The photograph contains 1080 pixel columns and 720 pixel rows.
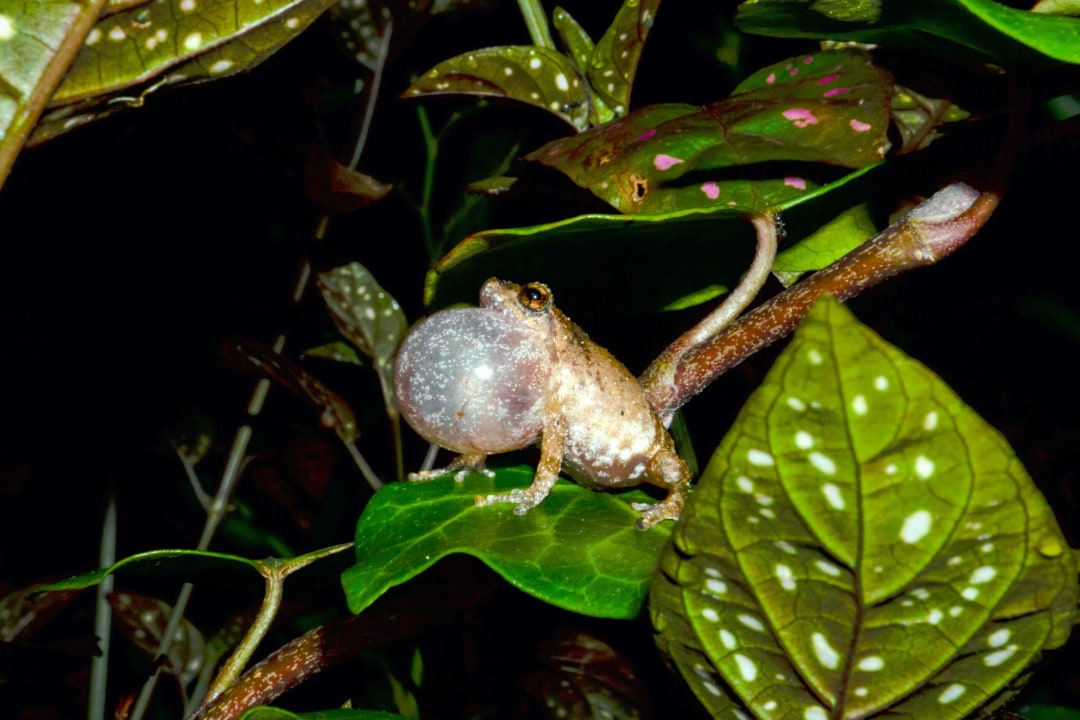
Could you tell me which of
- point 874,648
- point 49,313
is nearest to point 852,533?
point 874,648

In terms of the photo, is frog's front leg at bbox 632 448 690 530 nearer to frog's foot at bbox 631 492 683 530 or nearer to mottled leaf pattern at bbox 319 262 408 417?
frog's foot at bbox 631 492 683 530

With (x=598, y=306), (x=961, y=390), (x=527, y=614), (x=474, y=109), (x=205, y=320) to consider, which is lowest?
(x=527, y=614)

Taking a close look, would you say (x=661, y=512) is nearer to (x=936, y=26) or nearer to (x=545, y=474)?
(x=545, y=474)

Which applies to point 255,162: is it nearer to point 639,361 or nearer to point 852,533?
point 639,361

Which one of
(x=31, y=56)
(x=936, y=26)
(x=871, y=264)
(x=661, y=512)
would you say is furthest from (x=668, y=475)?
(x=31, y=56)

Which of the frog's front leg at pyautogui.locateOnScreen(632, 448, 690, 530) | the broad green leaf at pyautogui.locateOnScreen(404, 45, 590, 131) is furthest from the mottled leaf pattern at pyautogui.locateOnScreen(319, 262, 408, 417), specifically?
the frog's front leg at pyautogui.locateOnScreen(632, 448, 690, 530)

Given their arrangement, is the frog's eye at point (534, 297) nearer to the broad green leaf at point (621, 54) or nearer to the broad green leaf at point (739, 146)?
the broad green leaf at point (739, 146)

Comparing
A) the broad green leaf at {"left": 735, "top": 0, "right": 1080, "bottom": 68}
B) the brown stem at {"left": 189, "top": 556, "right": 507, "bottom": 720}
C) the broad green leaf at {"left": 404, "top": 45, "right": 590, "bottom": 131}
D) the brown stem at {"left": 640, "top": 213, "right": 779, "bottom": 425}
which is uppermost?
the broad green leaf at {"left": 735, "top": 0, "right": 1080, "bottom": 68}
